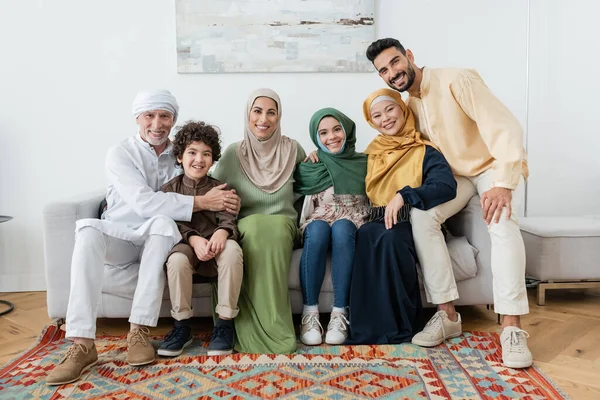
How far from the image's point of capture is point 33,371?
1.87 m

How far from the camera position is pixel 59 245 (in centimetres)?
217

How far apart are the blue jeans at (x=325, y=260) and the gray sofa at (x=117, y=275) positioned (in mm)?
67

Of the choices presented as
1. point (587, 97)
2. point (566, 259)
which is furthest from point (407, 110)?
point (587, 97)

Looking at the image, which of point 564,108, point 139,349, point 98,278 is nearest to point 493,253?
point 139,349

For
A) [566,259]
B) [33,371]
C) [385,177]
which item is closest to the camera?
[33,371]

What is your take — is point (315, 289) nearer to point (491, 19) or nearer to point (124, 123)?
point (124, 123)

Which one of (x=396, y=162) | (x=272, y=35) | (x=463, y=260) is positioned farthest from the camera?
(x=272, y=35)

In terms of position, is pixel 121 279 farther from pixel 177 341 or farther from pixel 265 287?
pixel 265 287

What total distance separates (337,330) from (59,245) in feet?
3.83

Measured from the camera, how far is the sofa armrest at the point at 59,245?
2.16 meters

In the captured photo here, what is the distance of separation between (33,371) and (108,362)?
246mm

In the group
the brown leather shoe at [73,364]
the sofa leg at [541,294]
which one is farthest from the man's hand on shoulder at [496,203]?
the brown leather shoe at [73,364]

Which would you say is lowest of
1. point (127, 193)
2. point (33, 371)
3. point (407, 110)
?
point (33, 371)

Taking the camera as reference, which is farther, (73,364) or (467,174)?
(467,174)
